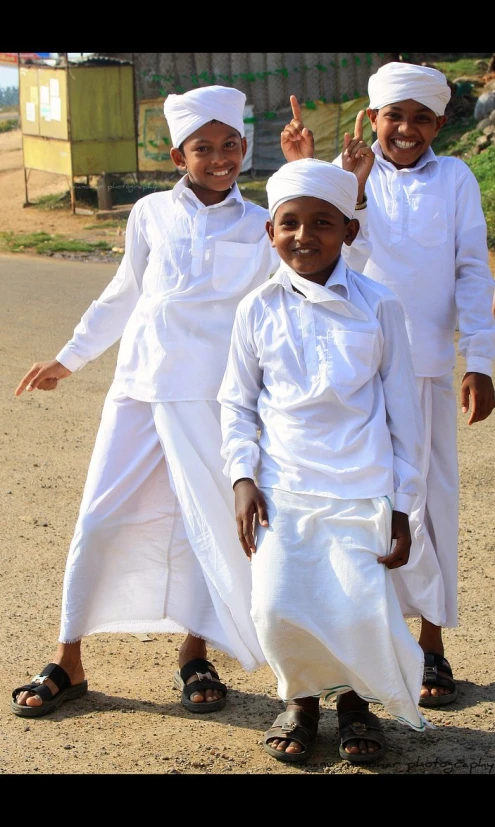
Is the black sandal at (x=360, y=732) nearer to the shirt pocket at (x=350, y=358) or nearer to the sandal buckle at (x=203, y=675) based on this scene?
the sandal buckle at (x=203, y=675)

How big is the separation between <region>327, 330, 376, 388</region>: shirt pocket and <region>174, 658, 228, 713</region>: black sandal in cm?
137

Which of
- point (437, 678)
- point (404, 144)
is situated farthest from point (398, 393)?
point (437, 678)

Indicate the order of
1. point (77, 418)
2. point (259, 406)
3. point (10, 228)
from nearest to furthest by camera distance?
point (259, 406)
point (77, 418)
point (10, 228)

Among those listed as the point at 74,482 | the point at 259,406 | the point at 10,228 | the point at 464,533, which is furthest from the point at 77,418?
the point at 10,228

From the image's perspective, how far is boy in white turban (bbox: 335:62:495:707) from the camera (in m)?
4.04

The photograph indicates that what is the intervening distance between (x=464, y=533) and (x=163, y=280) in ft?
8.43

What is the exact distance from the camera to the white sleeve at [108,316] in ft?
13.8

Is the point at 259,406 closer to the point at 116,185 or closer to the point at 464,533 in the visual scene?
the point at 464,533

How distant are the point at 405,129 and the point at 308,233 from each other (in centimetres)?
93

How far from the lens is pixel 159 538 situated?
4215 millimetres

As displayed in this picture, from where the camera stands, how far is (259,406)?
3.52 meters

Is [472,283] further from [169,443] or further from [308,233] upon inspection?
[169,443]

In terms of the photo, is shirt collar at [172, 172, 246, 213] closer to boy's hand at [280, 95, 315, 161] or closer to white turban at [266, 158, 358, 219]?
boy's hand at [280, 95, 315, 161]
